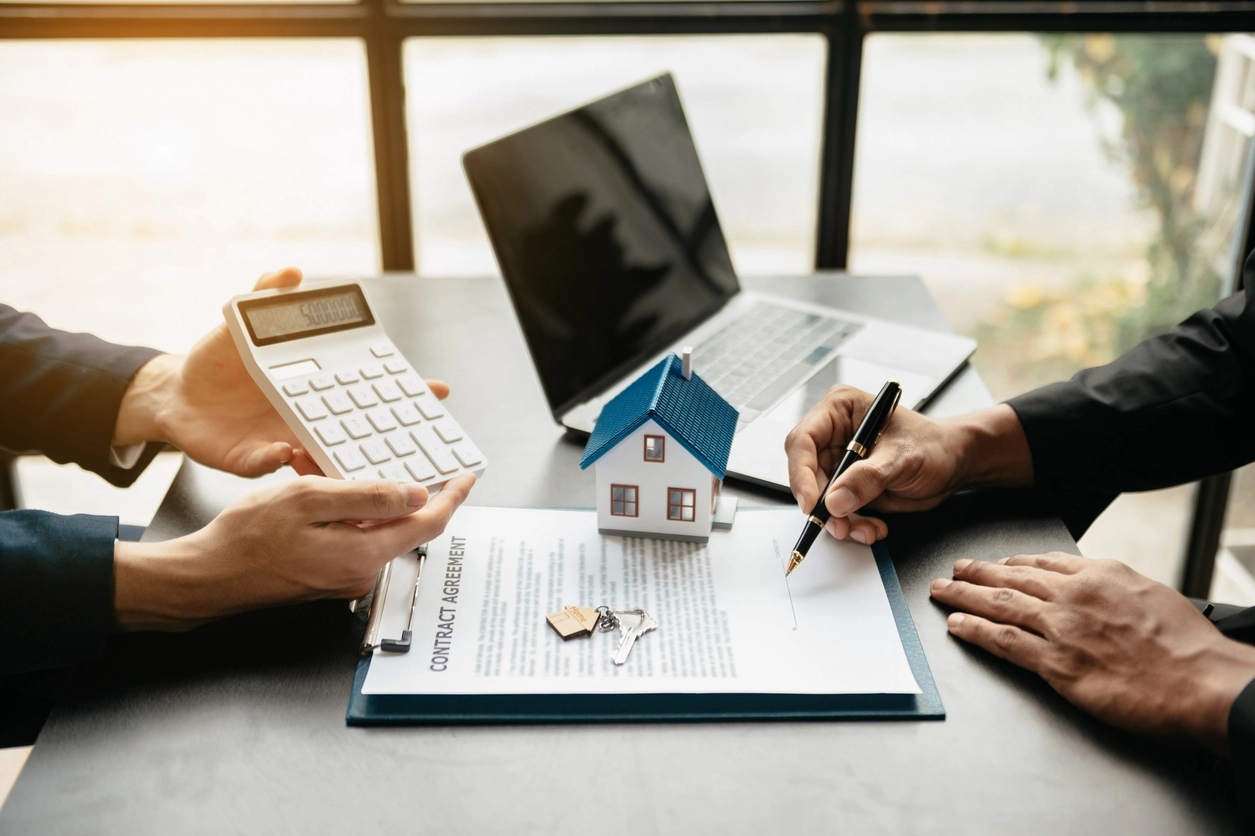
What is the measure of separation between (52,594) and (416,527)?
26 centimetres

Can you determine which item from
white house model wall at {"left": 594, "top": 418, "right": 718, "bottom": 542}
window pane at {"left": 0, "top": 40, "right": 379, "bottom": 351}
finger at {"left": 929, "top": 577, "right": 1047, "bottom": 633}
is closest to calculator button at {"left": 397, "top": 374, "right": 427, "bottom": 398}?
white house model wall at {"left": 594, "top": 418, "right": 718, "bottom": 542}

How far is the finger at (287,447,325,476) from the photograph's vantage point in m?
0.88

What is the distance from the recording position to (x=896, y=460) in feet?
2.73

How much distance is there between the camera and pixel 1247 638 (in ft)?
2.54

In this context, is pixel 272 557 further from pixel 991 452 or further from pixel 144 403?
pixel 991 452

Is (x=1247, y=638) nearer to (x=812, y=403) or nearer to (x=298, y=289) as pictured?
(x=812, y=403)

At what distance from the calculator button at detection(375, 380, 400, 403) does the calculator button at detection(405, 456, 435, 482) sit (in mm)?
83

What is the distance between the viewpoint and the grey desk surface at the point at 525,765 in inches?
22.3

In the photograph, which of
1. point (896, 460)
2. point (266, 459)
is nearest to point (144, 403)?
point (266, 459)

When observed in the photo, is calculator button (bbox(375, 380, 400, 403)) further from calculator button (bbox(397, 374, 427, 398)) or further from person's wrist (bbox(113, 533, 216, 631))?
person's wrist (bbox(113, 533, 216, 631))

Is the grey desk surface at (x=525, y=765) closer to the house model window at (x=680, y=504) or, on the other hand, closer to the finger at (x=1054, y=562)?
the finger at (x=1054, y=562)

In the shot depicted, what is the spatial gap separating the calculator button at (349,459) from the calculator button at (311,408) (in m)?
0.04

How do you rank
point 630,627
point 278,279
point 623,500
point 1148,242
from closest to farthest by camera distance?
point 630,627 < point 623,500 < point 278,279 < point 1148,242

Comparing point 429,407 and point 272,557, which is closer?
point 272,557
